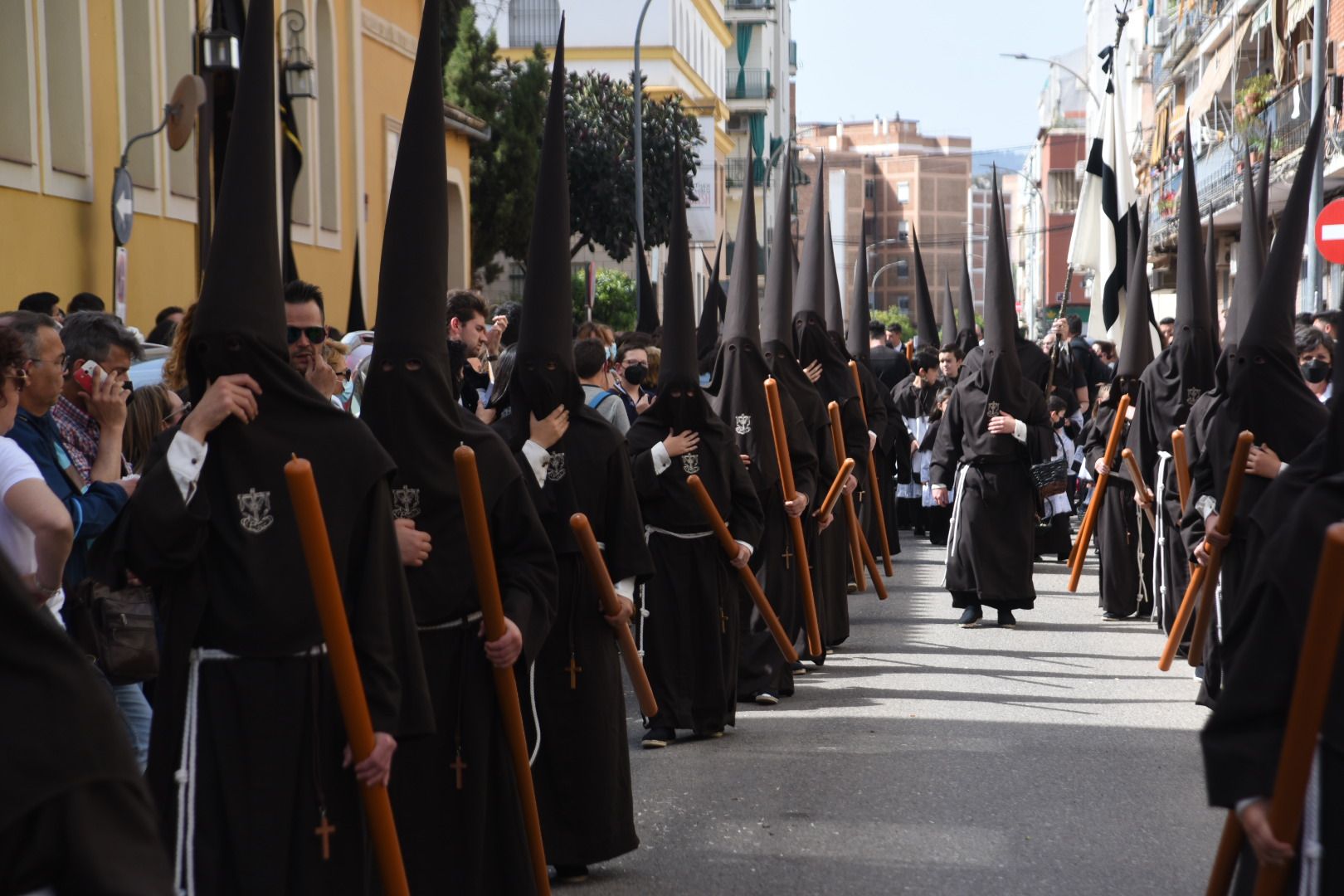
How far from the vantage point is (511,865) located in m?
5.58

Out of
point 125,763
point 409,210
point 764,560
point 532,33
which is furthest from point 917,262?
point 532,33

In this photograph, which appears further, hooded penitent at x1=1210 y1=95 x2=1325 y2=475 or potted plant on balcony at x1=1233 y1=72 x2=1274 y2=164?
potted plant on balcony at x1=1233 y1=72 x2=1274 y2=164

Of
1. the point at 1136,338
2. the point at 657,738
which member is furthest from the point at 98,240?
the point at 657,738

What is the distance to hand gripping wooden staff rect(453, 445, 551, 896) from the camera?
4941mm

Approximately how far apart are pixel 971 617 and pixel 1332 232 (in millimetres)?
5421

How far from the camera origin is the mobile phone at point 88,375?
620cm

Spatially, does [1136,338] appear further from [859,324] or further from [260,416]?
[260,416]

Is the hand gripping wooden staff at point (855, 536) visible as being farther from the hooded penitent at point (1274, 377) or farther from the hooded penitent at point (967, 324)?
the hooded penitent at point (967, 324)

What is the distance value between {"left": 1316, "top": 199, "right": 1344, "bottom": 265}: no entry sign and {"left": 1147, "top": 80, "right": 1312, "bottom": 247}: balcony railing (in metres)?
5.36

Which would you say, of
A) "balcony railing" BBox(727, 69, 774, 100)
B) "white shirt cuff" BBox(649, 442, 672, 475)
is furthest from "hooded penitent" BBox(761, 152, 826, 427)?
"balcony railing" BBox(727, 69, 774, 100)

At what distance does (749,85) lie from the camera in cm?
9081

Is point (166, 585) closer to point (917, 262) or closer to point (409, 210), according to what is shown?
point (409, 210)

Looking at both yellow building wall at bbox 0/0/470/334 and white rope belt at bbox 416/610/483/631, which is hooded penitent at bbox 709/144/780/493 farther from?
white rope belt at bbox 416/610/483/631

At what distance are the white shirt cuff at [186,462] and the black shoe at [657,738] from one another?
196 inches
